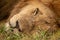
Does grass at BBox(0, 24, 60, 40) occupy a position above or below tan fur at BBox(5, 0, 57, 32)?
below

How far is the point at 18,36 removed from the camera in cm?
265

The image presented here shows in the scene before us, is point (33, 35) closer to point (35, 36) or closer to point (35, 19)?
point (35, 36)

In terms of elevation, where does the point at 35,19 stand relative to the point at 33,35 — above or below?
above

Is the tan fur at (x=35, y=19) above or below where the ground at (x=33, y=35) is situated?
above

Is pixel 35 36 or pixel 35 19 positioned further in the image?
pixel 35 19

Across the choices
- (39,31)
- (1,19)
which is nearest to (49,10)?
(39,31)

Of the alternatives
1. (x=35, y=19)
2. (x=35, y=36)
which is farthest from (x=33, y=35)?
(x=35, y=19)

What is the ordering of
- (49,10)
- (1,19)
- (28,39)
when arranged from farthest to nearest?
1. (1,19)
2. (49,10)
3. (28,39)

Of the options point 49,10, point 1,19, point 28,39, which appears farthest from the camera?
point 1,19

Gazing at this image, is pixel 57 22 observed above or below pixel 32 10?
below

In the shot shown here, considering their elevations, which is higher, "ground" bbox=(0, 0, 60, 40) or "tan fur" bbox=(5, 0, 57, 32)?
"tan fur" bbox=(5, 0, 57, 32)

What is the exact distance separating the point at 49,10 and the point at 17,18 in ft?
1.37

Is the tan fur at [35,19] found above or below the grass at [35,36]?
above

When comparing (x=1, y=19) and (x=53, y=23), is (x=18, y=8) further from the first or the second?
(x=53, y=23)
